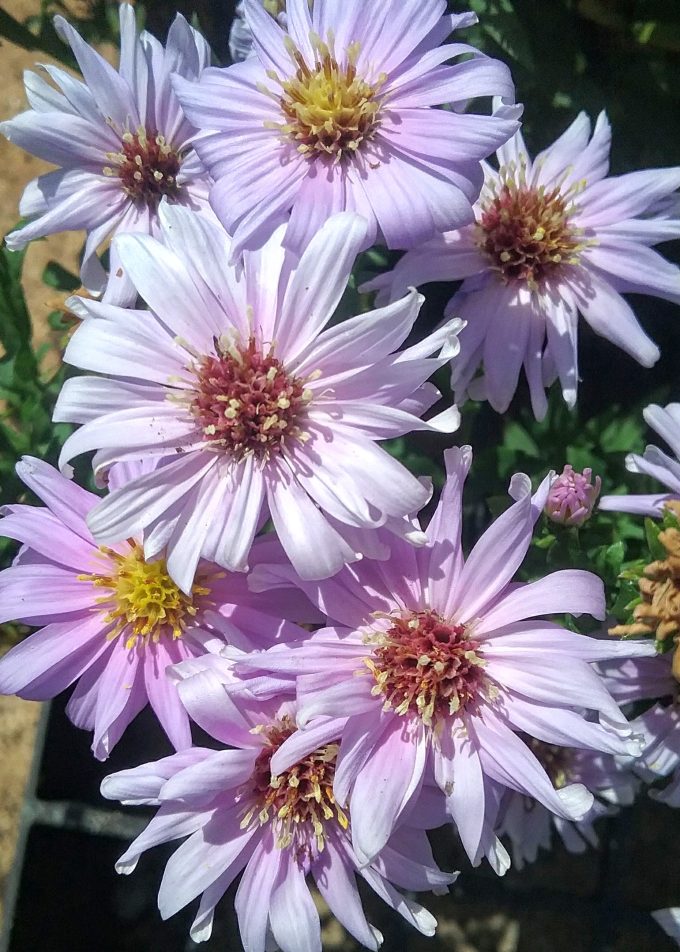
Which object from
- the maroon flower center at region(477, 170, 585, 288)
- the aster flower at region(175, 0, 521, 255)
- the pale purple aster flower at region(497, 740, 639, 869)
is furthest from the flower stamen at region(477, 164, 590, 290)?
the pale purple aster flower at region(497, 740, 639, 869)

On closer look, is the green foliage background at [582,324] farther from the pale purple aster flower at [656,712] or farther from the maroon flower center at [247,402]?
the maroon flower center at [247,402]

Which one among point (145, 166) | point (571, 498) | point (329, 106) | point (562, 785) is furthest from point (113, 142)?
point (562, 785)

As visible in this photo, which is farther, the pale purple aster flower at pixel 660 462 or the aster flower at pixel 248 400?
the pale purple aster flower at pixel 660 462

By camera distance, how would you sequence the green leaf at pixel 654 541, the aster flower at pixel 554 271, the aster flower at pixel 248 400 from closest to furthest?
the aster flower at pixel 248 400
the green leaf at pixel 654 541
the aster flower at pixel 554 271

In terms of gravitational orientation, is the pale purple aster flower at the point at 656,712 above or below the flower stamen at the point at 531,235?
below

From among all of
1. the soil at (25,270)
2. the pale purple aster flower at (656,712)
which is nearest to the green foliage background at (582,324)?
the pale purple aster flower at (656,712)

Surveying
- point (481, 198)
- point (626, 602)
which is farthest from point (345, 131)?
point (626, 602)
